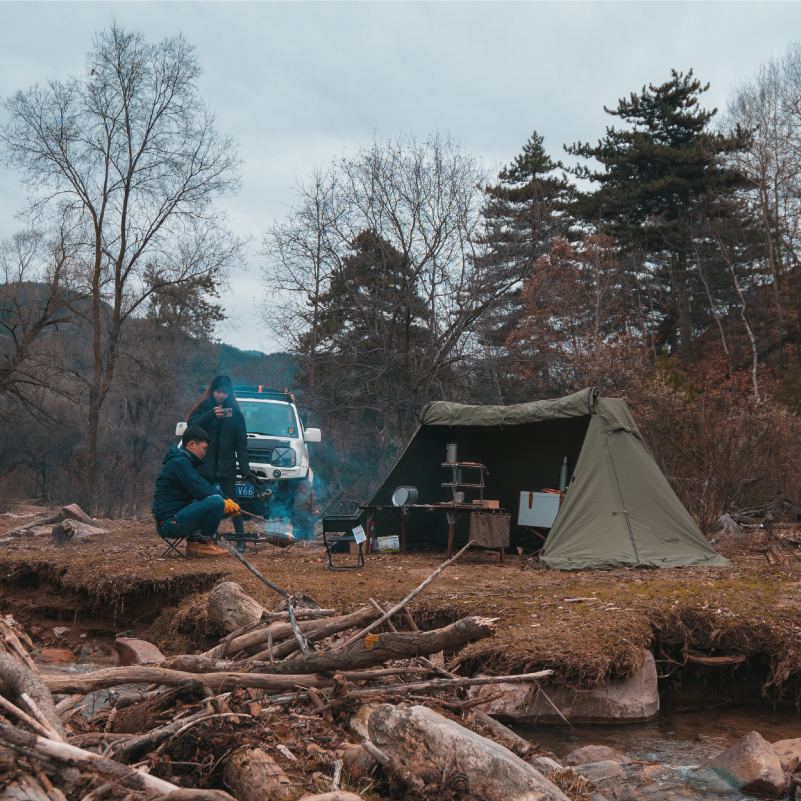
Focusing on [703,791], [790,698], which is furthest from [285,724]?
[790,698]

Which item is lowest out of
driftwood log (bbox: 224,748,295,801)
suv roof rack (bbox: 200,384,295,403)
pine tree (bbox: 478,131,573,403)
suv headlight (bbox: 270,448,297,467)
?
driftwood log (bbox: 224,748,295,801)

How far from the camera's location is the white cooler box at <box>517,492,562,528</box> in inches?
371

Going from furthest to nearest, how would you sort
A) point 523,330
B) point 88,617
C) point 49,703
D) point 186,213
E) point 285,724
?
point 523,330 < point 186,213 < point 88,617 < point 285,724 < point 49,703

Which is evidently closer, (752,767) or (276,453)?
(752,767)

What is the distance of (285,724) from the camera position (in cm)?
300

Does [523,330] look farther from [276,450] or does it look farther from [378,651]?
[378,651]

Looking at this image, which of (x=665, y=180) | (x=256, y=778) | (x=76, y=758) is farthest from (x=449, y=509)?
(x=665, y=180)

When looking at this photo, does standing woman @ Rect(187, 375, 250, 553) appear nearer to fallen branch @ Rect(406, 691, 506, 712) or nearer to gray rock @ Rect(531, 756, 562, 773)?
fallen branch @ Rect(406, 691, 506, 712)

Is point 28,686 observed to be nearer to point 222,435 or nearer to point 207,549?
point 207,549

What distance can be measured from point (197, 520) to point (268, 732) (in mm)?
5374

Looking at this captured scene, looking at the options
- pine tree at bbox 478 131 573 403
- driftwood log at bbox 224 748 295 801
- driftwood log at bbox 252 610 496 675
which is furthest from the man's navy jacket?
pine tree at bbox 478 131 573 403

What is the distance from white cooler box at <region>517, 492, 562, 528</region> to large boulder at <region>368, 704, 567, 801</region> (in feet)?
22.4

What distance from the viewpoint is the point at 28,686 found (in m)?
2.70

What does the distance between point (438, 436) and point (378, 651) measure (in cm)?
763
